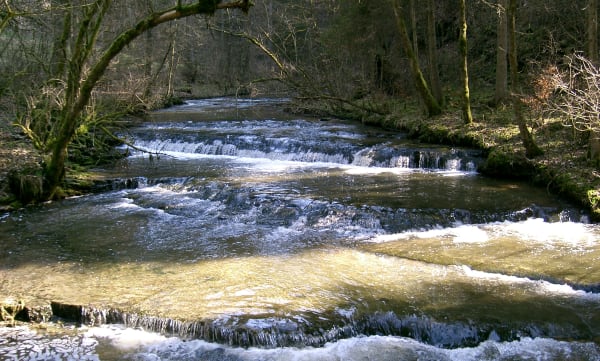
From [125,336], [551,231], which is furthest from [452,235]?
[125,336]

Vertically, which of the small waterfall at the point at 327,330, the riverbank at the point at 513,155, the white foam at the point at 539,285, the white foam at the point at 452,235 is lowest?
the small waterfall at the point at 327,330

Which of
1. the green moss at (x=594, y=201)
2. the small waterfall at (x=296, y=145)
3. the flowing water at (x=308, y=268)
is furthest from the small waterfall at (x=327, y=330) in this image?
the small waterfall at (x=296, y=145)

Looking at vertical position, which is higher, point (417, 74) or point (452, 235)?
point (417, 74)

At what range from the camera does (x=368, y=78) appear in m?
23.6

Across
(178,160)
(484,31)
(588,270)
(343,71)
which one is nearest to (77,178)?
(178,160)

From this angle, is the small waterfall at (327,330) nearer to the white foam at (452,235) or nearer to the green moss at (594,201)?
the white foam at (452,235)

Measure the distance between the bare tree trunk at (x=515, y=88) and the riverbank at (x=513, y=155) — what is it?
240 mm

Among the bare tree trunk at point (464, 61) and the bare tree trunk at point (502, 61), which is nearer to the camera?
the bare tree trunk at point (464, 61)

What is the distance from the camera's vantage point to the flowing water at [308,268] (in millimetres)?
5660

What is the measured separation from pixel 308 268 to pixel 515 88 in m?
6.47

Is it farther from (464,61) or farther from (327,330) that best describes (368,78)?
(327,330)

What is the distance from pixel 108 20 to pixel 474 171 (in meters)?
11.5

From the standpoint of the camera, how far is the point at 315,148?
50.5 ft

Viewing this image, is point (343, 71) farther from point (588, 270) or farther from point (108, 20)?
point (588, 270)
